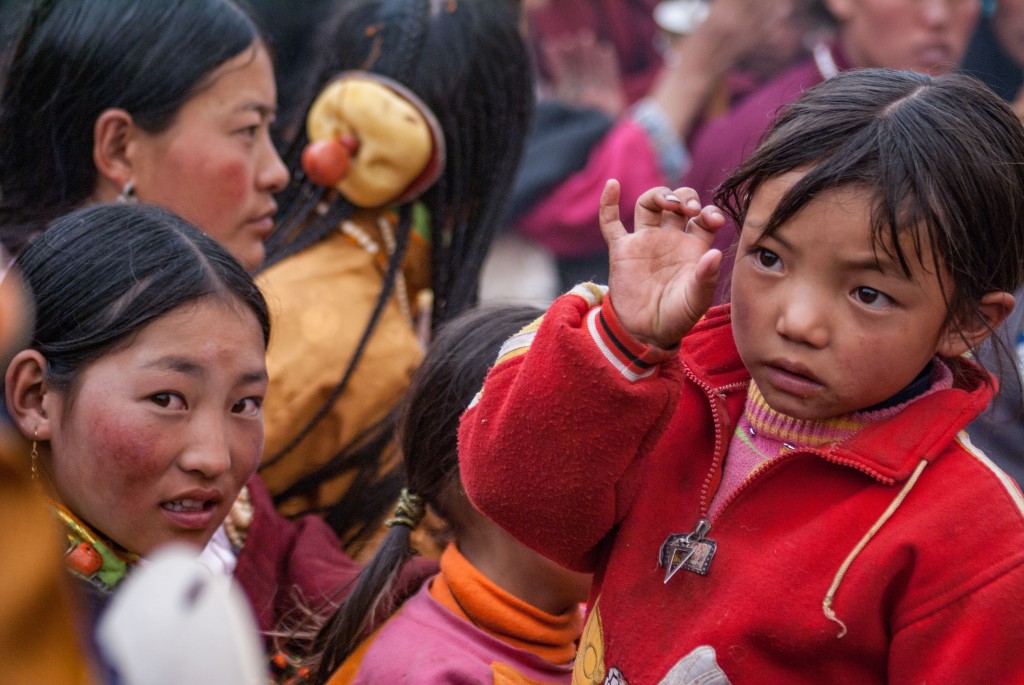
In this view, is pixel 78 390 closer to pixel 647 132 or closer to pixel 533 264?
pixel 533 264

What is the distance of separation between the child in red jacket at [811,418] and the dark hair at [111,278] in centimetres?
52

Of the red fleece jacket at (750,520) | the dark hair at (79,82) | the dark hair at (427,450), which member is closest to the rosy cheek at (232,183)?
the dark hair at (79,82)

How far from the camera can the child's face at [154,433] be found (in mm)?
1709

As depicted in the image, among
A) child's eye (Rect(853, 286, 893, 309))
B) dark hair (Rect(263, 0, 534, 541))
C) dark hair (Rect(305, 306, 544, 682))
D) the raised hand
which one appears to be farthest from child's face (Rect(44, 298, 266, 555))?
dark hair (Rect(263, 0, 534, 541))

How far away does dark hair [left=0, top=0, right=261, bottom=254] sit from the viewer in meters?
2.38

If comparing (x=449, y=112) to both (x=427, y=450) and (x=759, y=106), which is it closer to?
(x=427, y=450)

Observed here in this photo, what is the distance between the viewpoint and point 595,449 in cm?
141

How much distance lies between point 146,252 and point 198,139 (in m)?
0.65

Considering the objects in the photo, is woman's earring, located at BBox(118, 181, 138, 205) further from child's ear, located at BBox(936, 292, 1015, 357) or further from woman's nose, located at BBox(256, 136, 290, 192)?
child's ear, located at BBox(936, 292, 1015, 357)

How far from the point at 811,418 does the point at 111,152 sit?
59.9 inches

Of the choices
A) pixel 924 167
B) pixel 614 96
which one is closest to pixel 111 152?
pixel 924 167

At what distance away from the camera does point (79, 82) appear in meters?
2.38

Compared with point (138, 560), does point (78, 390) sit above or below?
above

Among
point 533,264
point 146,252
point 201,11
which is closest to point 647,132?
point 533,264
